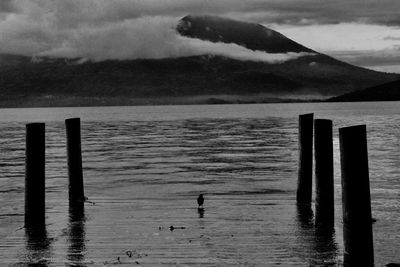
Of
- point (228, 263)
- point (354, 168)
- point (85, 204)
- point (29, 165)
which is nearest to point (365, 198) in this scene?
point (354, 168)

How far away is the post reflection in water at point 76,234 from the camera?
11.1 metres

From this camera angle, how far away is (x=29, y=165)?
13.8 meters

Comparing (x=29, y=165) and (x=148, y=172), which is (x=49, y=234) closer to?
(x=29, y=165)

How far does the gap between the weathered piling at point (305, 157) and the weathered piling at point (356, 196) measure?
7084 mm

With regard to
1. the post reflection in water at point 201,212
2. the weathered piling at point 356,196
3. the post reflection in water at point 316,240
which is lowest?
the post reflection in water at point 316,240

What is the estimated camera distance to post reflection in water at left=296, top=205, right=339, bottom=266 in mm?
10867

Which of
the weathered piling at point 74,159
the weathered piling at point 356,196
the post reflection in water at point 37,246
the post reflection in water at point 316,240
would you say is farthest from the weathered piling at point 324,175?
the weathered piling at point 74,159

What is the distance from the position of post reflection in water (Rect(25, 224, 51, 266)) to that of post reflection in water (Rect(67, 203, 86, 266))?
0.40m

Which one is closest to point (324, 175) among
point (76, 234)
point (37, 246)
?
point (76, 234)

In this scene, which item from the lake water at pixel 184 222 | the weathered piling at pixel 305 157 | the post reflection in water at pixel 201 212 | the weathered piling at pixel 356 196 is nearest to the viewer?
the weathered piling at pixel 356 196

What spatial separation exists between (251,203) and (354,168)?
27.7 ft

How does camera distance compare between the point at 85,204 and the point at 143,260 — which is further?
the point at 85,204

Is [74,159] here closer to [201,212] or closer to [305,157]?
[201,212]

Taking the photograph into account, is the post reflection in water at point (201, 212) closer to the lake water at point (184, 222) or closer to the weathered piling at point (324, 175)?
the lake water at point (184, 222)
